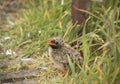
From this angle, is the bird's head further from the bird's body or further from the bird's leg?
the bird's leg

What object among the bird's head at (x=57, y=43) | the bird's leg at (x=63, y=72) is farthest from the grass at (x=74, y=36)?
the bird's head at (x=57, y=43)

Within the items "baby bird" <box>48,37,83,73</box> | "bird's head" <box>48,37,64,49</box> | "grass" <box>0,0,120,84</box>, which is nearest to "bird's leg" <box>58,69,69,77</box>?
"baby bird" <box>48,37,83,73</box>

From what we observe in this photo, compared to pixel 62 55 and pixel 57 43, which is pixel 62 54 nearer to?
pixel 62 55

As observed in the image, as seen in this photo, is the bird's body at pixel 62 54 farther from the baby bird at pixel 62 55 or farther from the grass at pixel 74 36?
the grass at pixel 74 36

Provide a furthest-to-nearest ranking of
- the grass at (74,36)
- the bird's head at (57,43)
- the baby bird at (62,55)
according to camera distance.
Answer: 1. the bird's head at (57,43)
2. the baby bird at (62,55)
3. the grass at (74,36)

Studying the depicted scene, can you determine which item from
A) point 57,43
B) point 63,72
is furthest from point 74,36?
point 63,72

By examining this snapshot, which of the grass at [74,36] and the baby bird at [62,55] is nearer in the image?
the grass at [74,36]

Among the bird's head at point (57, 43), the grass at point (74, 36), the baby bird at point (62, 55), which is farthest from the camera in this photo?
the bird's head at point (57, 43)
